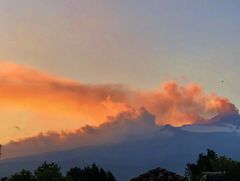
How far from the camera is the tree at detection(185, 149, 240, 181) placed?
157988mm

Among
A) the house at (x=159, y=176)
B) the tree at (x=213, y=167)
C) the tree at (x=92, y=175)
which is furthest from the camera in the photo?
the tree at (x=92, y=175)

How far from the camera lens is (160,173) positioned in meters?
142

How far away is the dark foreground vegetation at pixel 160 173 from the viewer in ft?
440

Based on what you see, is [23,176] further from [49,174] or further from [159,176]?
[159,176]

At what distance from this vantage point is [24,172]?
135000 mm

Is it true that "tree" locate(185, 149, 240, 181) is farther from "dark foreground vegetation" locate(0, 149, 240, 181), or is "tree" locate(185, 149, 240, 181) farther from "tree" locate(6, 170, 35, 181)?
"tree" locate(6, 170, 35, 181)

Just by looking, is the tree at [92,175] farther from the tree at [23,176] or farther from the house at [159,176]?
the tree at [23,176]

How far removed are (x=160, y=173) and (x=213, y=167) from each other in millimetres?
39524

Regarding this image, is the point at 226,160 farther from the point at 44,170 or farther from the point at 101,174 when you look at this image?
the point at 44,170

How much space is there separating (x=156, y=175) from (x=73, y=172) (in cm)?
4835

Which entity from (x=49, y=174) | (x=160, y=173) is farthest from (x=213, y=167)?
(x=49, y=174)

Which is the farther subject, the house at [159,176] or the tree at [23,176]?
the house at [159,176]

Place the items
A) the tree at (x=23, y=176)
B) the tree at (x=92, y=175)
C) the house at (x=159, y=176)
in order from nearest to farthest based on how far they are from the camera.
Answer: the tree at (x=23, y=176) < the house at (x=159, y=176) < the tree at (x=92, y=175)

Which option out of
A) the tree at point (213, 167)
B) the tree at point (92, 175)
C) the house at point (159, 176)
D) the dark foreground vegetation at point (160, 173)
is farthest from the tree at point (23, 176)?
the tree at point (213, 167)
